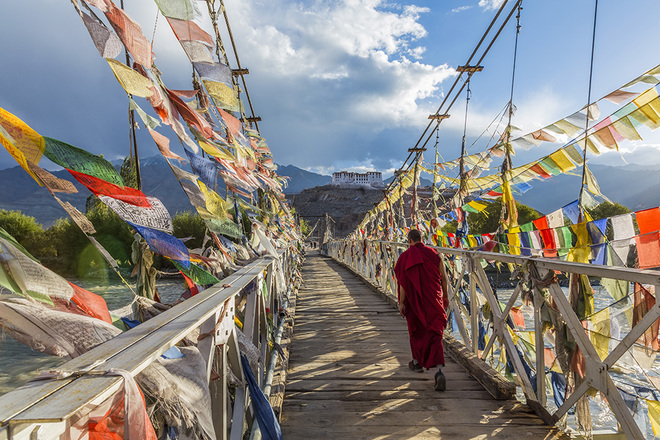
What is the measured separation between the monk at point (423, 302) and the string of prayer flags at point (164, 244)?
2.20 metres

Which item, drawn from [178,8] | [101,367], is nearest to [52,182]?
[101,367]

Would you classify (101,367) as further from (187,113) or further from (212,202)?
(187,113)

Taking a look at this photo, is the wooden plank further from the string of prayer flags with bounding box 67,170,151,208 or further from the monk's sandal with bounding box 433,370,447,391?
the monk's sandal with bounding box 433,370,447,391

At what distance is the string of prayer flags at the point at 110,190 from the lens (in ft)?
3.81

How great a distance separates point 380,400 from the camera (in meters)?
2.77

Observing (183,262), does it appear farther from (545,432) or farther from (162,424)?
(545,432)

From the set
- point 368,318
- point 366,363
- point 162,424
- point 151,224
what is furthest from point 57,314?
point 368,318

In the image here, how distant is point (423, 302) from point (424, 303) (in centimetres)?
1

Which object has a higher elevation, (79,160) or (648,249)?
(79,160)

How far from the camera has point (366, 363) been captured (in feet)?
11.7

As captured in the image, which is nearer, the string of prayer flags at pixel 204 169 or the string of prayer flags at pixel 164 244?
the string of prayer flags at pixel 164 244

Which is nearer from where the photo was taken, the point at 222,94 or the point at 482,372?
the point at 222,94

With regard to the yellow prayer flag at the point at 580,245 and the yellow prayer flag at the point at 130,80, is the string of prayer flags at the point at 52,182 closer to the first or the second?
the yellow prayer flag at the point at 130,80

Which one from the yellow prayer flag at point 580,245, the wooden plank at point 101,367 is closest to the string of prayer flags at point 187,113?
the wooden plank at point 101,367
